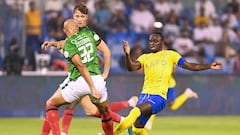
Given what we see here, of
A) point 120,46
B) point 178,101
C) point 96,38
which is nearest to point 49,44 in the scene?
point 96,38

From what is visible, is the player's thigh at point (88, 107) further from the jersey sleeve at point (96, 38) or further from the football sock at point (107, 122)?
the jersey sleeve at point (96, 38)

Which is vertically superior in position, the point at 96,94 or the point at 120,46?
the point at 96,94

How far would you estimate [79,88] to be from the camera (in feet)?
37.1

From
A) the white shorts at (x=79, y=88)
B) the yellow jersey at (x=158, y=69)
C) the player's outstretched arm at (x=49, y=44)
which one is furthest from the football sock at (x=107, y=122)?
the player's outstretched arm at (x=49, y=44)

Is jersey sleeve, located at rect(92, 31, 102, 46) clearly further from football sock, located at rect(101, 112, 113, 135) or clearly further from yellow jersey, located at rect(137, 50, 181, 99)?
football sock, located at rect(101, 112, 113, 135)

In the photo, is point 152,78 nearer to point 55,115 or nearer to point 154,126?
point 55,115

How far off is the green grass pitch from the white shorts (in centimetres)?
390

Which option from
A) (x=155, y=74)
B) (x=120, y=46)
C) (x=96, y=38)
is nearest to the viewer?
(x=96, y=38)

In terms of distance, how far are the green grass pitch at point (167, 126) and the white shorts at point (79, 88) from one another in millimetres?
3895

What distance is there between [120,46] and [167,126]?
16.0ft

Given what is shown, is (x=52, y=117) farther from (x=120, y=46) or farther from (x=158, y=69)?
(x=120, y=46)

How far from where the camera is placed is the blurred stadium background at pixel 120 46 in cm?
2002

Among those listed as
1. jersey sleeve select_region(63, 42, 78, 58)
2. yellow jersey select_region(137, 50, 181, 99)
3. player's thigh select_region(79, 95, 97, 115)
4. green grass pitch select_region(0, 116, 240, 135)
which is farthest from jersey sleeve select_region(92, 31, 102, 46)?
green grass pitch select_region(0, 116, 240, 135)

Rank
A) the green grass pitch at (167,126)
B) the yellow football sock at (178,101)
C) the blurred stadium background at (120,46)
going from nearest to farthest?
the green grass pitch at (167,126)
the yellow football sock at (178,101)
the blurred stadium background at (120,46)
